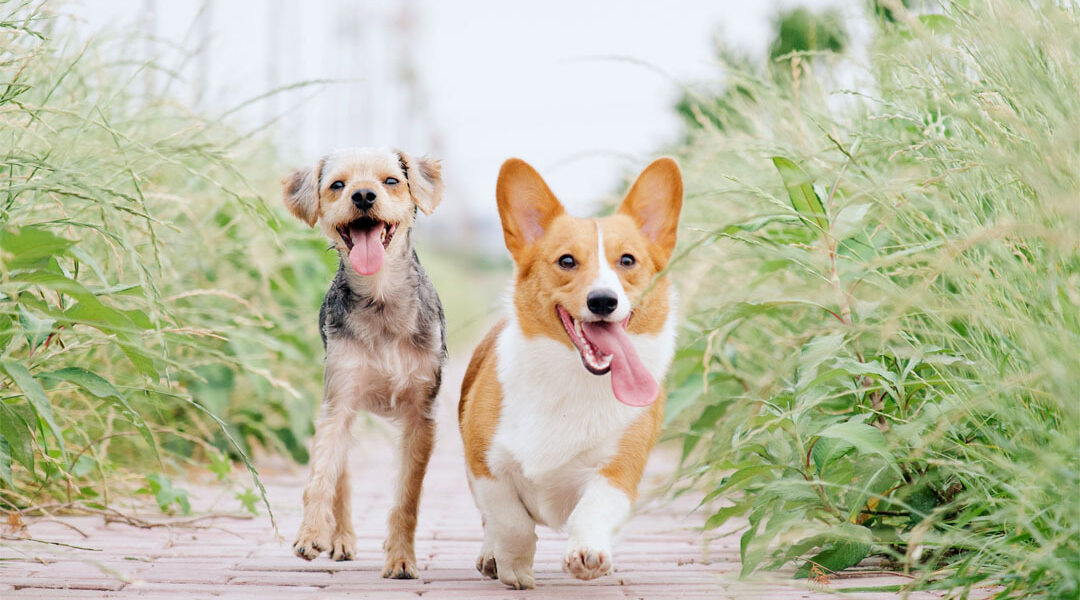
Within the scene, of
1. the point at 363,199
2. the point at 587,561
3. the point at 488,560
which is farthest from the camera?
the point at 363,199

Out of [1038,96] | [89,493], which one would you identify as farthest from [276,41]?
[1038,96]

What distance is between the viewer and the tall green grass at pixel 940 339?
250cm

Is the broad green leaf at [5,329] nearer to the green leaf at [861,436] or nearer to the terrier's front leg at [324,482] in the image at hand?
the terrier's front leg at [324,482]

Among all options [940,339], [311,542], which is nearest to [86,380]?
[311,542]

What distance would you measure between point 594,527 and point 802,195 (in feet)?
4.34

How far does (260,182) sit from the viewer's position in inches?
310

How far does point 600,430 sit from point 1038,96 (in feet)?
5.19

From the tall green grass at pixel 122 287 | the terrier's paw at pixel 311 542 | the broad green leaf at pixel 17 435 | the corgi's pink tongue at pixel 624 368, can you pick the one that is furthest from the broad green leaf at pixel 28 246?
the corgi's pink tongue at pixel 624 368

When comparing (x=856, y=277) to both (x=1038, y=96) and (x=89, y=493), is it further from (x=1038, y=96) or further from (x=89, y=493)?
(x=89, y=493)

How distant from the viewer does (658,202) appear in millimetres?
3883

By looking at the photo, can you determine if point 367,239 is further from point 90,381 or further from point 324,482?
point 90,381

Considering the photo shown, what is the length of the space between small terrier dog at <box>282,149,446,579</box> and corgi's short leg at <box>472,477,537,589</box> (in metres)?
0.47

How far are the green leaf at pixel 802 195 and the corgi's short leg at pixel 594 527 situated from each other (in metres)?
1.09

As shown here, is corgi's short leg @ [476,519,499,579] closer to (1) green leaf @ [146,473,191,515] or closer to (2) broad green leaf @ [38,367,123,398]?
→ (2) broad green leaf @ [38,367,123,398]
